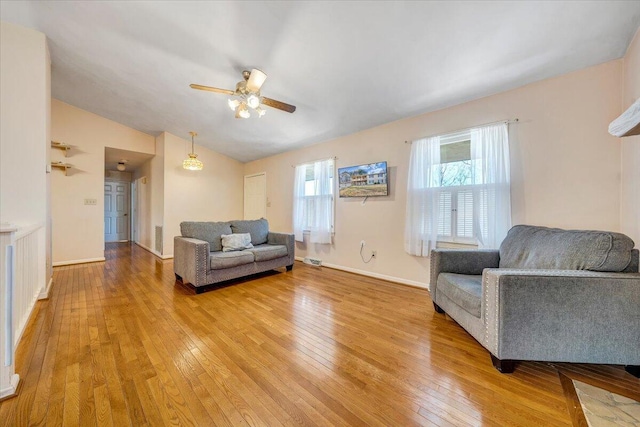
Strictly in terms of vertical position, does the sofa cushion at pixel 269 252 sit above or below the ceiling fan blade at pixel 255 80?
below

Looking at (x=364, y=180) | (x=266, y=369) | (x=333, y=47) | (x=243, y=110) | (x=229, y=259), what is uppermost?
(x=333, y=47)

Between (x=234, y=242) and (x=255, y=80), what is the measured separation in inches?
85.1

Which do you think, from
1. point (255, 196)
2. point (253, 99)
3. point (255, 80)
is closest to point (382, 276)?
point (253, 99)

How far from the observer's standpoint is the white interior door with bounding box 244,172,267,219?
560 cm

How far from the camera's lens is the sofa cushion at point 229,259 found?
2934 mm

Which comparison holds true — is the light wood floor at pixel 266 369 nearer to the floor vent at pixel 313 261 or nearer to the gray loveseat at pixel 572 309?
the gray loveseat at pixel 572 309

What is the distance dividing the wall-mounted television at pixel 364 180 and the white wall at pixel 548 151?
141 millimetres

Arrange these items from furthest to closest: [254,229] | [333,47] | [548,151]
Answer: [254,229], [548,151], [333,47]

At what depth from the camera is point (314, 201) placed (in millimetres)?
4332

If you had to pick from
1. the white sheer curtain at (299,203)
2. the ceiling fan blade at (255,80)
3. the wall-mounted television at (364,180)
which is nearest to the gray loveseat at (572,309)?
the wall-mounted television at (364,180)

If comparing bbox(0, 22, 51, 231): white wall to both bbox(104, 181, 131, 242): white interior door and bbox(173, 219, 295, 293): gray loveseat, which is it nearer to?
bbox(173, 219, 295, 293): gray loveseat

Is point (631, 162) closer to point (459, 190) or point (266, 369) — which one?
point (459, 190)

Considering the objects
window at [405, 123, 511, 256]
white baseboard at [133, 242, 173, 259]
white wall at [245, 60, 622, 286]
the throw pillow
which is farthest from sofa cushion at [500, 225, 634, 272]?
white baseboard at [133, 242, 173, 259]

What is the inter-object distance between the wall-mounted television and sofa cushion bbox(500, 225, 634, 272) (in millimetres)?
1660
